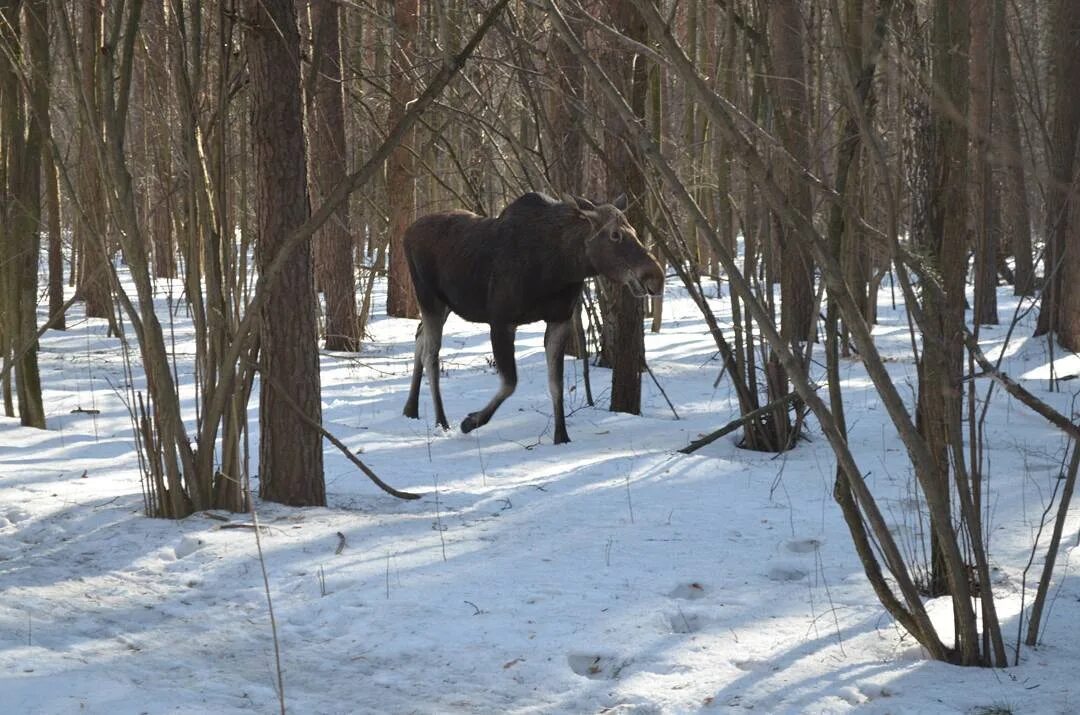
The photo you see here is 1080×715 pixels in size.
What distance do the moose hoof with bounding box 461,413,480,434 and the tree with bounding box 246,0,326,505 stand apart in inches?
107

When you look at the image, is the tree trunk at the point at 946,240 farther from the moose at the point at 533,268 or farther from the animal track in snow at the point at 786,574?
the moose at the point at 533,268

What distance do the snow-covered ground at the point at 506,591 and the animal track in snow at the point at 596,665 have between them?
1 centimetres

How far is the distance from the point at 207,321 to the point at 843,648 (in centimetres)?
360

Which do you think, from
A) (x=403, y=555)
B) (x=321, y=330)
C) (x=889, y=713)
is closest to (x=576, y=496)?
(x=403, y=555)

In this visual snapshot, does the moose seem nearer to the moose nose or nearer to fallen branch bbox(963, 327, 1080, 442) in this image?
the moose nose

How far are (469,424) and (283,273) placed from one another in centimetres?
313

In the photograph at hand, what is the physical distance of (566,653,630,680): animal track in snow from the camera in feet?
13.4

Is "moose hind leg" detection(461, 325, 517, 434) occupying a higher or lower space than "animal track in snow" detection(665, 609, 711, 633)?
higher

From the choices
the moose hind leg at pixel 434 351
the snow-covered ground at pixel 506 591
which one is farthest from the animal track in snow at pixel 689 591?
the moose hind leg at pixel 434 351

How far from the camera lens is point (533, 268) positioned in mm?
9062

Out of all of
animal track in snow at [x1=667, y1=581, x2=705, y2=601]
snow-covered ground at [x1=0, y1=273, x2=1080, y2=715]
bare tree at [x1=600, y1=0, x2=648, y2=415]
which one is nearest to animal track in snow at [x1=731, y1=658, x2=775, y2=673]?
snow-covered ground at [x1=0, y1=273, x2=1080, y2=715]

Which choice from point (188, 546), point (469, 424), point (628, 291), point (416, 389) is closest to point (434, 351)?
point (416, 389)

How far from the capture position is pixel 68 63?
19.4ft

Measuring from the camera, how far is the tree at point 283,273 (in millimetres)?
6035
